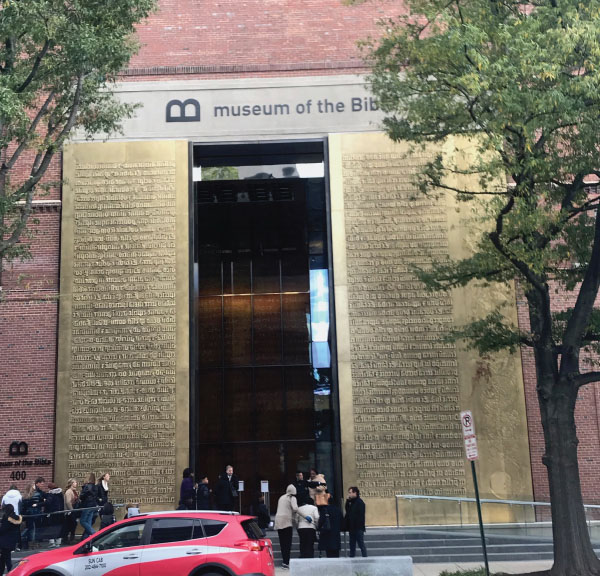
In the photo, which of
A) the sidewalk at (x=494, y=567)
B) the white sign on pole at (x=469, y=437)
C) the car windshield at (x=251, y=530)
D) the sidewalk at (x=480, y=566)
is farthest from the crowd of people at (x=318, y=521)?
the white sign on pole at (x=469, y=437)

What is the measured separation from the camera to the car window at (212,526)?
1098 cm

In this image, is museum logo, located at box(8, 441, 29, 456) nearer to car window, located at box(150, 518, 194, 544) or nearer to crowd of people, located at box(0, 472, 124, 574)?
crowd of people, located at box(0, 472, 124, 574)

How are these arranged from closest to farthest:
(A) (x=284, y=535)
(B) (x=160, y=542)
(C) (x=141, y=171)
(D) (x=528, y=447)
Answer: (B) (x=160, y=542), (A) (x=284, y=535), (D) (x=528, y=447), (C) (x=141, y=171)

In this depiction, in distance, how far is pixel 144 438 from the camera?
19469 mm

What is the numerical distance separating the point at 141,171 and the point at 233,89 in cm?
356

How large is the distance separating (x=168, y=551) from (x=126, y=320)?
33.3 ft

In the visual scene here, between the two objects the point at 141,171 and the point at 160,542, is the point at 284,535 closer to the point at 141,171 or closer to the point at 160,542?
the point at 160,542

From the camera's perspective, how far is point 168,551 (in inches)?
428

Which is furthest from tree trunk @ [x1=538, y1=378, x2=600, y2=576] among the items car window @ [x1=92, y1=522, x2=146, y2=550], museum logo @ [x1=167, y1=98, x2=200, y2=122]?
museum logo @ [x1=167, y1=98, x2=200, y2=122]

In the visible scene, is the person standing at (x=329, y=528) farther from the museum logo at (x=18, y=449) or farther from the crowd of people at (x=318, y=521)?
the museum logo at (x=18, y=449)

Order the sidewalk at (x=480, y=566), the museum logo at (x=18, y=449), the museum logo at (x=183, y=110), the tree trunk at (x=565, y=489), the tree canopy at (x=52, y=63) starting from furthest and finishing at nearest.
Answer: the museum logo at (x=183, y=110) < the museum logo at (x=18, y=449) < the sidewalk at (x=480, y=566) < the tree canopy at (x=52, y=63) < the tree trunk at (x=565, y=489)

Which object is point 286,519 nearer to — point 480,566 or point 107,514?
point 480,566

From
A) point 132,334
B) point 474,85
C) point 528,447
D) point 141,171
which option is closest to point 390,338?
point 528,447

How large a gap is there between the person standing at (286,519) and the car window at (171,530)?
3.78 meters
